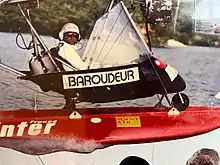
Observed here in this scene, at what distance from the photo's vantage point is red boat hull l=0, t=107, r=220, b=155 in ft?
3.82

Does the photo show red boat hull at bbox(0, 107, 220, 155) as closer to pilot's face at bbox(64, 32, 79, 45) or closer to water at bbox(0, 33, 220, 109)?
water at bbox(0, 33, 220, 109)

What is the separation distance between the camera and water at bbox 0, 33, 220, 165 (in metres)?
1.16

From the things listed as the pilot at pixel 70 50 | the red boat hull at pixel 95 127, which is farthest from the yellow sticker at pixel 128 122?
the pilot at pixel 70 50

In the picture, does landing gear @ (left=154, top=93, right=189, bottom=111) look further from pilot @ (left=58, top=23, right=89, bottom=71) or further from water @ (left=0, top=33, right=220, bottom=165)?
pilot @ (left=58, top=23, right=89, bottom=71)

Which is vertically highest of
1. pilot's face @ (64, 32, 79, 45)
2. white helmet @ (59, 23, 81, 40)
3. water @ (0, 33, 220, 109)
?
white helmet @ (59, 23, 81, 40)

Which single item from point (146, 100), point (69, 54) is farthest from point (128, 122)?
point (69, 54)

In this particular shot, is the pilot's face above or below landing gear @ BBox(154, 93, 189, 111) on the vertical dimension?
above

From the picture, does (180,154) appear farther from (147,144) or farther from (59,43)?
(59,43)

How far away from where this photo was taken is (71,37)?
1.16 metres

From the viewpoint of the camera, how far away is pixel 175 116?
1.17 m

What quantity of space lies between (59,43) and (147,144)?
0.23 metres

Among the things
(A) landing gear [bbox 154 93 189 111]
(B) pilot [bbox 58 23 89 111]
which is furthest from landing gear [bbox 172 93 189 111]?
(B) pilot [bbox 58 23 89 111]

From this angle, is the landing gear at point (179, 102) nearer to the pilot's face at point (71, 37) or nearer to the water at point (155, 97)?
the water at point (155, 97)

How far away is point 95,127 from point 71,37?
16cm
